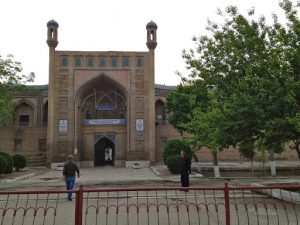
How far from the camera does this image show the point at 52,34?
33156mm

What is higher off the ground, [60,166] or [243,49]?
[243,49]

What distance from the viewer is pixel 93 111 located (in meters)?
35.6

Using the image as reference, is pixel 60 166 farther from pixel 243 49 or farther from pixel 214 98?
pixel 243 49

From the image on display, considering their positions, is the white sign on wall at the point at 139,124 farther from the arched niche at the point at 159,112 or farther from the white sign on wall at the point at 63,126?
the arched niche at the point at 159,112

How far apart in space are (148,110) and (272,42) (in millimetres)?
22223

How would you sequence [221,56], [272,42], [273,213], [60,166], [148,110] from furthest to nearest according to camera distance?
[148,110] < [60,166] < [221,56] < [272,42] < [273,213]

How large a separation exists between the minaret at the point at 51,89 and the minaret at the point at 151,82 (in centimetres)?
894

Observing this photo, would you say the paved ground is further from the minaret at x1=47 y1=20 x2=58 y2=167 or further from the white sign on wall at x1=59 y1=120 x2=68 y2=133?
the white sign on wall at x1=59 y1=120 x2=68 y2=133

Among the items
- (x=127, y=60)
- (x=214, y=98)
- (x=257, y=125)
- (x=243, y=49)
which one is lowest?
(x=257, y=125)

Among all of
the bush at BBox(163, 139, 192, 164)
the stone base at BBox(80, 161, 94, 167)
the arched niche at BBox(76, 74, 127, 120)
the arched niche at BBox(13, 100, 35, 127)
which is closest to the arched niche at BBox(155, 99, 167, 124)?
the arched niche at BBox(76, 74, 127, 120)

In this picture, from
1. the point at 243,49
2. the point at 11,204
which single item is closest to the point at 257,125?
the point at 243,49

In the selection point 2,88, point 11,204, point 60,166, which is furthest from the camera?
point 60,166

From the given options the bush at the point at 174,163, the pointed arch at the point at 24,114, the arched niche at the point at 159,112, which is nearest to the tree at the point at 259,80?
the bush at the point at 174,163

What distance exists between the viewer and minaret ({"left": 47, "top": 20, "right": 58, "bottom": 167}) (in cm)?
3185
